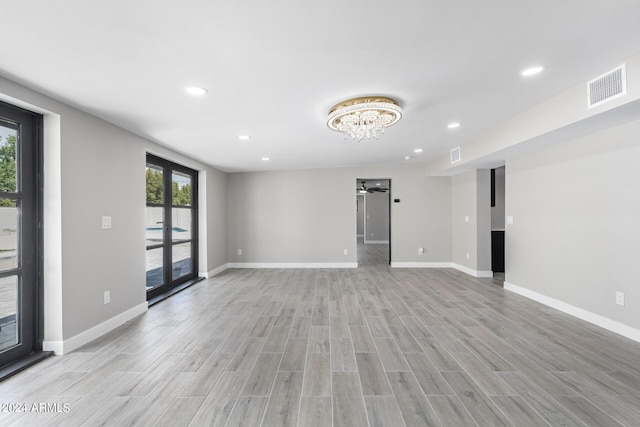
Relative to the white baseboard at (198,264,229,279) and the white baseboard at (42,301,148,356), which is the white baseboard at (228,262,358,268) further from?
the white baseboard at (42,301,148,356)

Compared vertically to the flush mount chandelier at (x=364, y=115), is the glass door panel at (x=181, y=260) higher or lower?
lower

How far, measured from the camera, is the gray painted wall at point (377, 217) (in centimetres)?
1204

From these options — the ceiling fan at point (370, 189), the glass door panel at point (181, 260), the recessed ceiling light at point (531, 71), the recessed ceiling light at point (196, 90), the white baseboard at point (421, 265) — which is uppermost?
the recessed ceiling light at point (531, 71)

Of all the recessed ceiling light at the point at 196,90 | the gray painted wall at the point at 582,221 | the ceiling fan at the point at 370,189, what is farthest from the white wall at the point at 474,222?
the recessed ceiling light at the point at 196,90

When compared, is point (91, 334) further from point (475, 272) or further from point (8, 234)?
point (475, 272)

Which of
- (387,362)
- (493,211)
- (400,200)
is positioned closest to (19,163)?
(387,362)

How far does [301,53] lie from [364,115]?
1.01 meters

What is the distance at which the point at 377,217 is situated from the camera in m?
12.1

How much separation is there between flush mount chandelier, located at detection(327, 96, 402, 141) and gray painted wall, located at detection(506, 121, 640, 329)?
2345 mm

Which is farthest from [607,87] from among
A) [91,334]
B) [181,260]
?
[181,260]

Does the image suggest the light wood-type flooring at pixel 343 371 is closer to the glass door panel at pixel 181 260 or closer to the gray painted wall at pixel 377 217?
the glass door panel at pixel 181 260

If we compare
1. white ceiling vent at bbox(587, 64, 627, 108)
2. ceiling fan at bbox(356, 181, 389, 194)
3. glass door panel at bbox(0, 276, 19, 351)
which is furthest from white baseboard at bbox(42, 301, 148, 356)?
ceiling fan at bbox(356, 181, 389, 194)

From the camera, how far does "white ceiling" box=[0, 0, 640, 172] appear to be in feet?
4.73

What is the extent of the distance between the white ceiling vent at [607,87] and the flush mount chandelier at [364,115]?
5.09ft
